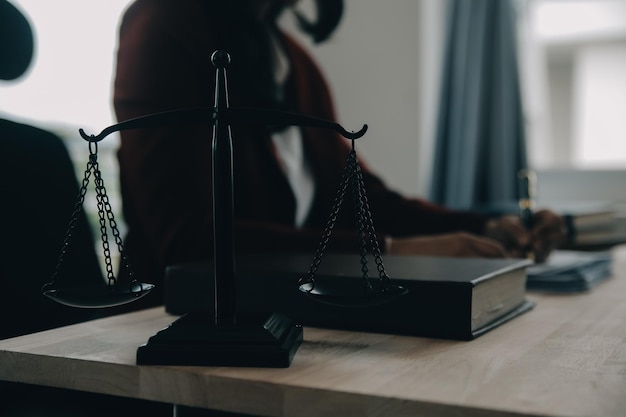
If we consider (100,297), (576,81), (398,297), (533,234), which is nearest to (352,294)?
(398,297)

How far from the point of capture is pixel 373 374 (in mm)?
554

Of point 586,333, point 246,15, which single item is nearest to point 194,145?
point 246,15

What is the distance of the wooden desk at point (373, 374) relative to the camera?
1.60ft

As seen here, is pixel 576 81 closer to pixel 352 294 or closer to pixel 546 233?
pixel 546 233

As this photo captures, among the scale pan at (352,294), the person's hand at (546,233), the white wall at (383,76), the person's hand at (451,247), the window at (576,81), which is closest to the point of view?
the scale pan at (352,294)

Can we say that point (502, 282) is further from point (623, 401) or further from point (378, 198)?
point (378, 198)

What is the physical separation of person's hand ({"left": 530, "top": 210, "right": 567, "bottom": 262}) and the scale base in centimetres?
82

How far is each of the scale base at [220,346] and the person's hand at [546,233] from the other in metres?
0.82

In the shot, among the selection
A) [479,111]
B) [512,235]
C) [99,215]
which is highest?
[479,111]

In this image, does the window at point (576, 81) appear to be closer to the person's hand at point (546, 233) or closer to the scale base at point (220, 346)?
the person's hand at point (546, 233)

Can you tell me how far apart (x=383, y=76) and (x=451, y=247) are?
1.83 meters

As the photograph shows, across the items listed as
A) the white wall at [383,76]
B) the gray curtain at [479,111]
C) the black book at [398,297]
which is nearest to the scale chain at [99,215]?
the black book at [398,297]

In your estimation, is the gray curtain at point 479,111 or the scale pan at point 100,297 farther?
the gray curtain at point 479,111

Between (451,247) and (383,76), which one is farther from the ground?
(383,76)
